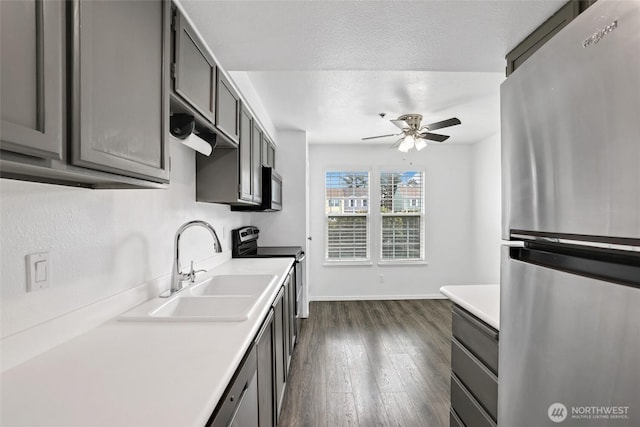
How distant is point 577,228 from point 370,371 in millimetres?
2537

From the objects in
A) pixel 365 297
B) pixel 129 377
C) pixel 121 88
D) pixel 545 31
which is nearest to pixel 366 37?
pixel 545 31

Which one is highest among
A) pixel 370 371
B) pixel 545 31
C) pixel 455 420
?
pixel 545 31

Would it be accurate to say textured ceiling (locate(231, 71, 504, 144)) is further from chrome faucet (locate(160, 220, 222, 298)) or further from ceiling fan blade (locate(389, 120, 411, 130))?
chrome faucet (locate(160, 220, 222, 298))

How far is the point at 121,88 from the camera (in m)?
0.91

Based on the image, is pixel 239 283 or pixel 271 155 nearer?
pixel 239 283

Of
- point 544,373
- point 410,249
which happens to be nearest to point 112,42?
point 544,373

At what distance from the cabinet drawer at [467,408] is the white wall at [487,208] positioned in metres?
3.20

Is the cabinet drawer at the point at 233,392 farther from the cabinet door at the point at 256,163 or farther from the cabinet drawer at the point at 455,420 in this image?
the cabinet door at the point at 256,163

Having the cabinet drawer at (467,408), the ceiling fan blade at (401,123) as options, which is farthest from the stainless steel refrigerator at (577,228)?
the ceiling fan blade at (401,123)

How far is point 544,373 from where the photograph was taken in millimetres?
824

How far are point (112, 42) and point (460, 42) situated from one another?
1550mm

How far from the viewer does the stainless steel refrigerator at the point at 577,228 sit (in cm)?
60

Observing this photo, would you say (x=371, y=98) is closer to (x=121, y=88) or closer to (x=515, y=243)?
(x=515, y=243)

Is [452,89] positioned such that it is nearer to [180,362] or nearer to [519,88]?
[519,88]
